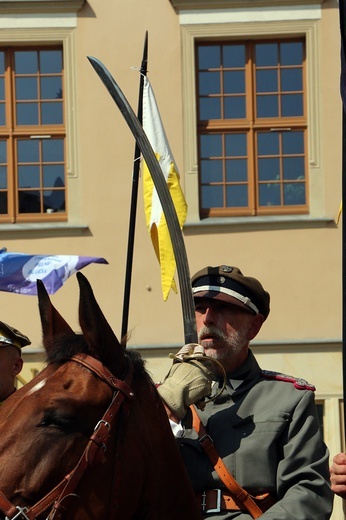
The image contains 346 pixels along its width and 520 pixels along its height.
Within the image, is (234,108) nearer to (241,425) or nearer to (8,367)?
(8,367)

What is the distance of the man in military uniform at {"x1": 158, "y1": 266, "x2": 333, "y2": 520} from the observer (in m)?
4.30

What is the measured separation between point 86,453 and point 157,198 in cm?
574

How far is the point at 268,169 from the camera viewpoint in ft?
50.6

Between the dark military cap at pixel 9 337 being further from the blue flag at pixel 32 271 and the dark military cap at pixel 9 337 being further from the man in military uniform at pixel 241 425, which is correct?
the blue flag at pixel 32 271

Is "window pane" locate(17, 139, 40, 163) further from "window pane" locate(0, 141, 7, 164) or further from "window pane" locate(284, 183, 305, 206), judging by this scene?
"window pane" locate(284, 183, 305, 206)

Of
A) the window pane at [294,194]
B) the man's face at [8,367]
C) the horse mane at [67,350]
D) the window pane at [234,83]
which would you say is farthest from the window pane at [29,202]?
the horse mane at [67,350]

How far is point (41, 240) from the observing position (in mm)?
15023

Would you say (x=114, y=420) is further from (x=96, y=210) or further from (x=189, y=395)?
(x=96, y=210)

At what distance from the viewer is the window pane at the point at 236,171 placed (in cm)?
1540

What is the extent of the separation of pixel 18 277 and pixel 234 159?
463 cm

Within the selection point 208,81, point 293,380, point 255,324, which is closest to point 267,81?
point 208,81

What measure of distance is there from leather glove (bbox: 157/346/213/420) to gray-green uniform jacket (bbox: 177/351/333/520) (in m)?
0.24

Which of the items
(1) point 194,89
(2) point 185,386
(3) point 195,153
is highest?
(1) point 194,89

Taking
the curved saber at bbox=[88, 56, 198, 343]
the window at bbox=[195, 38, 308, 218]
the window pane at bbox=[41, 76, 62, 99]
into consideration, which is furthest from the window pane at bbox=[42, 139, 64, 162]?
the curved saber at bbox=[88, 56, 198, 343]
